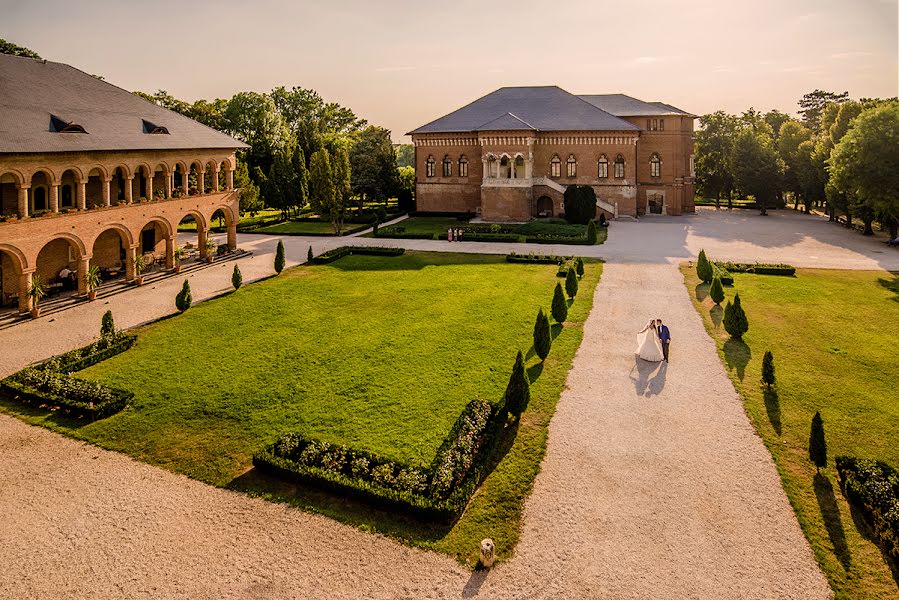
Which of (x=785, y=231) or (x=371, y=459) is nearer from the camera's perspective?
(x=371, y=459)

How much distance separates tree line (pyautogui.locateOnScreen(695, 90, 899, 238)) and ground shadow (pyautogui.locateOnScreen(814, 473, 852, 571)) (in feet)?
134

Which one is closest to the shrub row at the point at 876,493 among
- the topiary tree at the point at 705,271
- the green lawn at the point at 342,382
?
the green lawn at the point at 342,382

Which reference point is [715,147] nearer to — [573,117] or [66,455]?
[573,117]

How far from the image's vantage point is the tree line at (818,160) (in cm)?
4509

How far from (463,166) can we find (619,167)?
17.5 m

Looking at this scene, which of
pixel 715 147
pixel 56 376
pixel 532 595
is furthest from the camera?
pixel 715 147

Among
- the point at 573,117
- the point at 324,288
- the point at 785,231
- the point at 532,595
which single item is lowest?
the point at 532,595

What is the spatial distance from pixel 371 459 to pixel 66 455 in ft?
28.9

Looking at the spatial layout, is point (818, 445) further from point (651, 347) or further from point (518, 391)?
point (651, 347)

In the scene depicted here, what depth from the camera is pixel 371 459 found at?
15.1m

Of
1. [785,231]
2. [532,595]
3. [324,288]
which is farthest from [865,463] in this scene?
[785,231]

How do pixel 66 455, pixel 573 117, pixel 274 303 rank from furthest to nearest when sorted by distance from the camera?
pixel 573 117 → pixel 274 303 → pixel 66 455

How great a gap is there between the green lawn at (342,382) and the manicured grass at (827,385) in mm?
6468

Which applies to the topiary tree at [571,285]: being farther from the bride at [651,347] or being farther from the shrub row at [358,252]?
the shrub row at [358,252]
